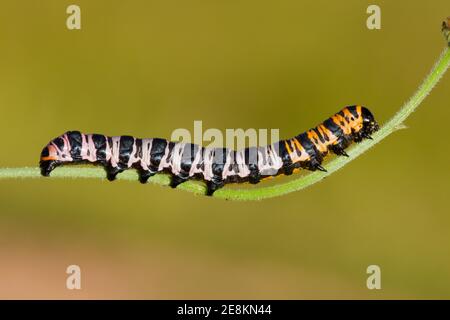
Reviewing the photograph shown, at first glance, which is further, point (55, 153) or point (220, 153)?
→ point (220, 153)

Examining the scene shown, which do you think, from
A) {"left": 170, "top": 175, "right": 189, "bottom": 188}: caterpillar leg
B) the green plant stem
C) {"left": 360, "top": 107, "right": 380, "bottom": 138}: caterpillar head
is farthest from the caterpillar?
the green plant stem

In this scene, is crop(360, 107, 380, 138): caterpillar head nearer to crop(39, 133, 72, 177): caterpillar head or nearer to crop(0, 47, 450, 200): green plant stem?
crop(0, 47, 450, 200): green plant stem

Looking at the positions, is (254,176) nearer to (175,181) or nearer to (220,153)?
(220,153)

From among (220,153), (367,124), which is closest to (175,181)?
(220,153)

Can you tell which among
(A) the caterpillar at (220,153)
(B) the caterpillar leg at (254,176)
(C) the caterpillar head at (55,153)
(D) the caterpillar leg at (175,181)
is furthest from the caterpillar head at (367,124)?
(C) the caterpillar head at (55,153)

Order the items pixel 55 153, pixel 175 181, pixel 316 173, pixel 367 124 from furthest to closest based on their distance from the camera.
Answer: pixel 367 124 → pixel 55 153 → pixel 175 181 → pixel 316 173

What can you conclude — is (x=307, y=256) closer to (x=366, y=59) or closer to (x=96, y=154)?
(x=366, y=59)

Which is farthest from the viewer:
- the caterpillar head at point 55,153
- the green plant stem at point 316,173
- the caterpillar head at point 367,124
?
the caterpillar head at point 367,124

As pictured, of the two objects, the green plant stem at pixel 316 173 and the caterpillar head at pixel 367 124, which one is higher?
the caterpillar head at pixel 367 124

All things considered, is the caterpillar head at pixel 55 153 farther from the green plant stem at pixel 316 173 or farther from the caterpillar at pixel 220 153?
the green plant stem at pixel 316 173

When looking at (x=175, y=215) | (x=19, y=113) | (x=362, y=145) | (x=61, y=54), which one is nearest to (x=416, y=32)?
(x=175, y=215)
